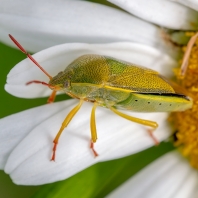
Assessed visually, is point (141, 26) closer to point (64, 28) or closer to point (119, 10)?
point (119, 10)

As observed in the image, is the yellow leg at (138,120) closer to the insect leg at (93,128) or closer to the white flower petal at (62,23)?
the insect leg at (93,128)

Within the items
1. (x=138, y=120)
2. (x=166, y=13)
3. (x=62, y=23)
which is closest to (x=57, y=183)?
(x=138, y=120)

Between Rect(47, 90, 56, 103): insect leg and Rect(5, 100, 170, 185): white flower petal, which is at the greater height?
Rect(47, 90, 56, 103): insect leg

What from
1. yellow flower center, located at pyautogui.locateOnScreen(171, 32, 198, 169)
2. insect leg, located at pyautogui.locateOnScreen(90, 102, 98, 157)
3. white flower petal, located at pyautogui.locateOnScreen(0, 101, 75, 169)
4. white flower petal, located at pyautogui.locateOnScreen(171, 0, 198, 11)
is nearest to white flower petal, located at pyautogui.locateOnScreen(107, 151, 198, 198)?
yellow flower center, located at pyautogui.locateOnScreen(171, 32, 198, 169)

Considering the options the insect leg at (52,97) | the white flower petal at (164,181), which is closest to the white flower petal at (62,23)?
the insect leg at (52,97)

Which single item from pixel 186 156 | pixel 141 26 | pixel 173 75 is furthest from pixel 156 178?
pixel 141 26

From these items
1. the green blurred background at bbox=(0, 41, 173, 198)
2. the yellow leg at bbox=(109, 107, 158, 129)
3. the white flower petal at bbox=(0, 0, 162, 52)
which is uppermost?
the white flower petal at bbox=(0, 0, 162, 52)

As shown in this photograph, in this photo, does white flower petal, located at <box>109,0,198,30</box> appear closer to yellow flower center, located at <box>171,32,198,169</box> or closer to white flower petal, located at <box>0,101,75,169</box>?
yellow flower center, located at <box>171,32,198,169</box>

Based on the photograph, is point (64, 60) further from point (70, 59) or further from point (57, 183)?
point (57, 183)
